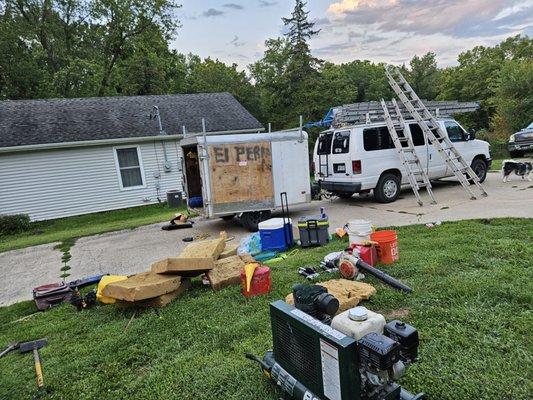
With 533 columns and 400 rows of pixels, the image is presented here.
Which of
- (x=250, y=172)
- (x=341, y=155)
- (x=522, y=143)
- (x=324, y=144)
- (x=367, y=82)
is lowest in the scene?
(x=522, y=143)

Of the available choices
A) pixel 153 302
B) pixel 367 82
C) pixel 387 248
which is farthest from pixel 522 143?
pixel 367 82

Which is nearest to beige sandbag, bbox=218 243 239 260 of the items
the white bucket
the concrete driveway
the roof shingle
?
the concrete driveway

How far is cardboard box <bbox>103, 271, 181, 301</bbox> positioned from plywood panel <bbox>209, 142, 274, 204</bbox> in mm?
3201

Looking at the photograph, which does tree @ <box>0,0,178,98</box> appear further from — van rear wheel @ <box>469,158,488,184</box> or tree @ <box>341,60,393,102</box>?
tree @ <box>341,60,393,102</box>

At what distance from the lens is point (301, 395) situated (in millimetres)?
2014

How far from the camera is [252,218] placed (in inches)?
301

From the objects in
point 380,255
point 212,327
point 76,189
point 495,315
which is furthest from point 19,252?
point 495,315

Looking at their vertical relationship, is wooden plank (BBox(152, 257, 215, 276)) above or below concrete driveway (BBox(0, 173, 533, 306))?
above

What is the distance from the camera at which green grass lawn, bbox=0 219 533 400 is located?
7.88ft

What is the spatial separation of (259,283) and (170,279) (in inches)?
40.5

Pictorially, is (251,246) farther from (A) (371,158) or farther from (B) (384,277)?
(A) (371,158)

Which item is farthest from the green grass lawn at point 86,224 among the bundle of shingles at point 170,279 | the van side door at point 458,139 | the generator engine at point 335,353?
the van side door at point 458,139

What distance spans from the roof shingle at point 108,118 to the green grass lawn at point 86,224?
2.77 m

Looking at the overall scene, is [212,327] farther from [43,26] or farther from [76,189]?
[43,26]
